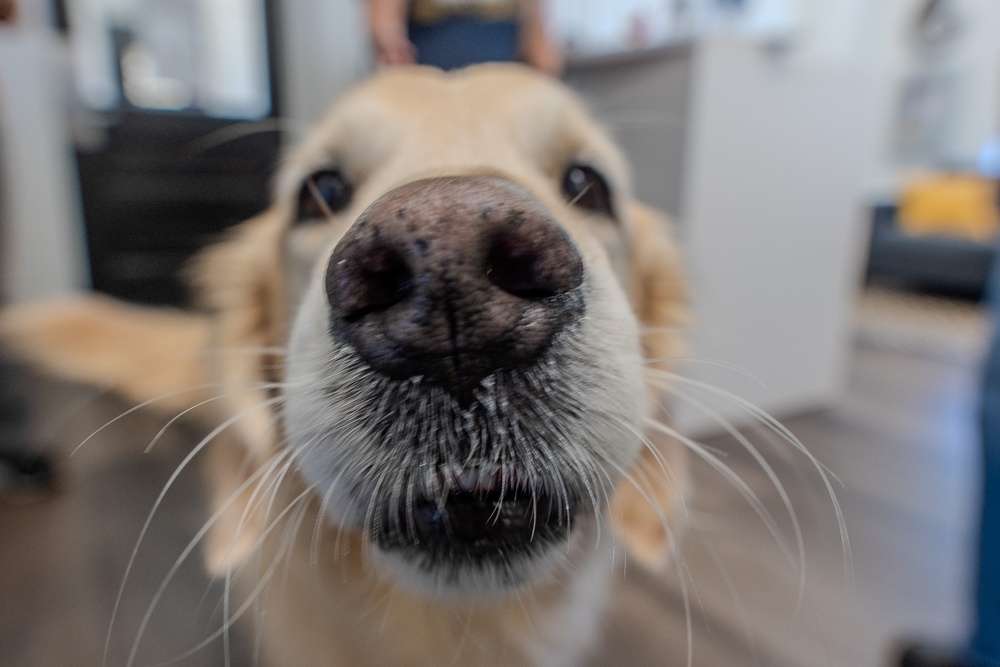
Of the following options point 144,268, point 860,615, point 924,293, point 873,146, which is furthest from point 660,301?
point 924,293

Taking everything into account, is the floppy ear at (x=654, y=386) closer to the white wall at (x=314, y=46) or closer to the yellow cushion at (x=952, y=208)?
the white wall at (x=314, y=46)

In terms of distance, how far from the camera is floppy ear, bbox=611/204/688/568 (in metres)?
0.70

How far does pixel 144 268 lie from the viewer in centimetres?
287

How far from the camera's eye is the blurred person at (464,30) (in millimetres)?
1239

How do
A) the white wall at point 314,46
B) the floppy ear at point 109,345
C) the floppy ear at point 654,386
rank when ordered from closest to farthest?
1. the floppy ear at point 654,386
2. the floppy ear at point 109,345
3. the white wall at point 314,46

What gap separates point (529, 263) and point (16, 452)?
1.74 metres

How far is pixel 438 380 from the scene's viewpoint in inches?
16.6

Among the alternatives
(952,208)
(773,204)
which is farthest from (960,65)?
(773,204)

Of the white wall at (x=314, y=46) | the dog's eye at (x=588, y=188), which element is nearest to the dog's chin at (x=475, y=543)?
the dog's eye at (x=588, y=188)

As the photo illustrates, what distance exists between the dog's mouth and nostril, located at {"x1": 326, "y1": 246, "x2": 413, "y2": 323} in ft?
0.50

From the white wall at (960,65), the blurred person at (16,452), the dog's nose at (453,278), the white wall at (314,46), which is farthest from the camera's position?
the white wall at (960,65)

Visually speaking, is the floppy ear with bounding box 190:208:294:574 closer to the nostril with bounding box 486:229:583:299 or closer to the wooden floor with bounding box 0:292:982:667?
the wooden floor with bounding box 0:292:982:667

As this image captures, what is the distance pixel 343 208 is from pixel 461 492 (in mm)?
499

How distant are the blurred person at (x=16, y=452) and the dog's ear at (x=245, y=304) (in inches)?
32.2
